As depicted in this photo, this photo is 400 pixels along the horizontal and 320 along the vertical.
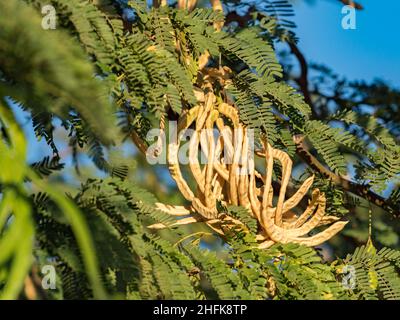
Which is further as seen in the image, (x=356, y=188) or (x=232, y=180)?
(x=356, y=188)

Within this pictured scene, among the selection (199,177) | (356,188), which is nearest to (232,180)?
(199,177)

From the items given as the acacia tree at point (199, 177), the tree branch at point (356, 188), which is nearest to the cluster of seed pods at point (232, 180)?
the acacia tree at point (199, 177)

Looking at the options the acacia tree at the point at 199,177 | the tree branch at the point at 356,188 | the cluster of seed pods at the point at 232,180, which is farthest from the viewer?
the tree branch at the point at 356,188

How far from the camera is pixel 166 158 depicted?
135 cm

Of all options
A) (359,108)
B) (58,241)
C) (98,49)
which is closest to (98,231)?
(58,241)

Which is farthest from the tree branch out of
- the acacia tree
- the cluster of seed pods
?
the cluster of seed pods

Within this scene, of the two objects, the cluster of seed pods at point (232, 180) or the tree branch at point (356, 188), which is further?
the tree branch at point (356, 188)

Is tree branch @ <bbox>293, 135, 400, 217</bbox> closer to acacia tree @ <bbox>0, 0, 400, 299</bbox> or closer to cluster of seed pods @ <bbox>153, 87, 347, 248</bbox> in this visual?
acacia tree @ <bbox>0, 0, 400, 299</bbox>

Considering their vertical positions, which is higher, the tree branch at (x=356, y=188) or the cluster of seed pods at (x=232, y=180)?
the cluster of seed pods at (x=232, y=180)

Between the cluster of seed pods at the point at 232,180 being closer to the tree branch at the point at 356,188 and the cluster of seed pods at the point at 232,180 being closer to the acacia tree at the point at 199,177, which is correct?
the acacia tree at the point at 199,177

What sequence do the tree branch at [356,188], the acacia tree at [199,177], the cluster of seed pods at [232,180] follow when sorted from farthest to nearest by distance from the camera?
the tree branch at [356,188] → the cluster of seed pods at [232,180] → the acacia tree at [199,177]

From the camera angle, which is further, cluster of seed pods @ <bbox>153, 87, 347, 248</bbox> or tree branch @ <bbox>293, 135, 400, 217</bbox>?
tree branch @ <bbox>293, 135, 400, 217</bbox>

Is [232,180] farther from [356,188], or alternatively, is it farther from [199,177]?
[356,188]
